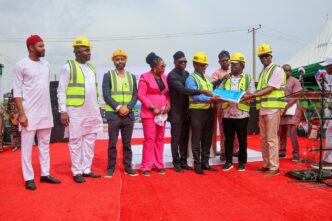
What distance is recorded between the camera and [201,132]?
5.22 m

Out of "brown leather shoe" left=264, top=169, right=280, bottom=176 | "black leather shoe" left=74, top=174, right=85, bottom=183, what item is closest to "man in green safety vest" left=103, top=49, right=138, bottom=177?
"black leather shoe" left=74, top=174, right=85, bottom=183

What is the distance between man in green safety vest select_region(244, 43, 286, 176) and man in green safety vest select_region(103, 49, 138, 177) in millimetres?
1882

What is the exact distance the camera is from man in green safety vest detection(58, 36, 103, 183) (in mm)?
4527

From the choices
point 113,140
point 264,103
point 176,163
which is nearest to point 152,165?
point 176,163

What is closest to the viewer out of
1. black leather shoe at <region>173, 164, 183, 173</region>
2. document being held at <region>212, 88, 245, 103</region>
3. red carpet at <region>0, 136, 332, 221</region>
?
red carpet at <region>0, 136, 332, 221</region>

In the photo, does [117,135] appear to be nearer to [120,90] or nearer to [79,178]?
[120,90]

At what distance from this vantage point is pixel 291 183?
4.48 m

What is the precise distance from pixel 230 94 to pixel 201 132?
0.79m

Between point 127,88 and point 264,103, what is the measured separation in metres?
2.17

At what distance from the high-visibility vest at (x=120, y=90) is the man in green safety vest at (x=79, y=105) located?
0.83 feet

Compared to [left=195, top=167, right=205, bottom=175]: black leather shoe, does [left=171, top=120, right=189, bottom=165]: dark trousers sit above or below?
above

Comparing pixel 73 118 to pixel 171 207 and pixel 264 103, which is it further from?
pixel 264 103

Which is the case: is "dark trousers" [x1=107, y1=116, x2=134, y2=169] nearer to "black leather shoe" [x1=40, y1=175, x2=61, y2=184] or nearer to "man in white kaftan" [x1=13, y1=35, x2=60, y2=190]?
"black leather shoe" [x1=40, y1=175, x2=61, y2=184]

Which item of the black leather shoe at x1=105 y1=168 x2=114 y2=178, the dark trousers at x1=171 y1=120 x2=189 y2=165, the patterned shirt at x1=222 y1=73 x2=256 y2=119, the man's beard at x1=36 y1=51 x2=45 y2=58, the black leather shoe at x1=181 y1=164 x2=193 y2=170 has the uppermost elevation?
→ the man's beard at x1=36 y1=51 x2=45 y2=58
